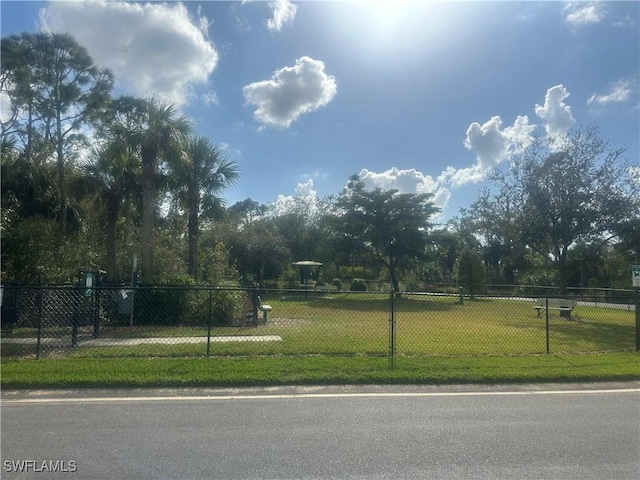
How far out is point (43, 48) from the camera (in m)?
21.4

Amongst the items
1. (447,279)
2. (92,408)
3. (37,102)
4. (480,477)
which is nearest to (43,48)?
(37,102)

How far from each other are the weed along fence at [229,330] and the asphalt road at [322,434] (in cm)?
244

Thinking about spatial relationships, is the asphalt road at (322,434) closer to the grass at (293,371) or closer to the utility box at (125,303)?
the grass at (293,371)

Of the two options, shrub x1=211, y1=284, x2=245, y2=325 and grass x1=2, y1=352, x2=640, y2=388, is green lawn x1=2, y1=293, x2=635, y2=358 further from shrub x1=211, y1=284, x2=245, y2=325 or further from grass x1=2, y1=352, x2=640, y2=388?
shrub x1=211, y1=284, x2=245, y2=325

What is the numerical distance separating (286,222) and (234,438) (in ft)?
146

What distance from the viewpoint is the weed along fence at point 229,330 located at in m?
8.95

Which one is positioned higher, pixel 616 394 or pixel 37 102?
pixel 37 102

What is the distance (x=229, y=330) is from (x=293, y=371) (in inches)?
200

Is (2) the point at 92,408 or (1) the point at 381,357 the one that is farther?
(1) the point at 381,357

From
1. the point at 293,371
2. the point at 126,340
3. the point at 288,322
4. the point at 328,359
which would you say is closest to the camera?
the point at 293,371

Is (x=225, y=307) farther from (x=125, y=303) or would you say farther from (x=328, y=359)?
(x=328, y=359)

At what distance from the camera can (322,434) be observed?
183 inches

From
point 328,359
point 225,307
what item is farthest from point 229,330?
point 328,359

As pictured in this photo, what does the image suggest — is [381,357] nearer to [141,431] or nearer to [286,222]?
[141,431]
